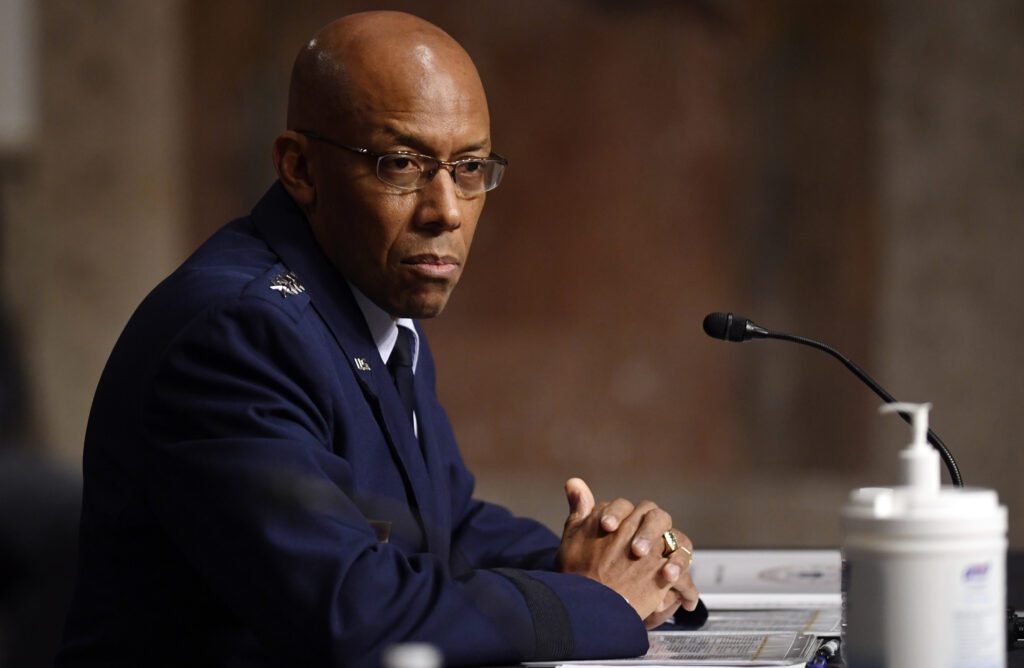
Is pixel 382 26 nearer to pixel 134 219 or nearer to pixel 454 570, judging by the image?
pixel 454 570

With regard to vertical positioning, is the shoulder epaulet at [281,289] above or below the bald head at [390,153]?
below

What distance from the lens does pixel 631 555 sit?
1562 millimetres

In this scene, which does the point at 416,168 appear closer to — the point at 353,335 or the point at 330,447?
the point at 353,335

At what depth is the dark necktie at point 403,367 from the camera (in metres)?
1.73

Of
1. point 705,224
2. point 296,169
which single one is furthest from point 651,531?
point 705,224

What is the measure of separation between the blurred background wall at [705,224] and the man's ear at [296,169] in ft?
12.3

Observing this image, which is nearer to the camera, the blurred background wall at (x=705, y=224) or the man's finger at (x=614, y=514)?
the man's finger at (x=614, y=514)

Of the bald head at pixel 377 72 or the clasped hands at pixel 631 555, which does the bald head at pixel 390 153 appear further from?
the clasped hands at pixel 631 555

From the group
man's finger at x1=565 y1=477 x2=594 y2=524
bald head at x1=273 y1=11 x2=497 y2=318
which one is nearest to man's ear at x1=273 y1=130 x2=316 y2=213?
bald head at x1=273 y1=11 x2=497 y2=318

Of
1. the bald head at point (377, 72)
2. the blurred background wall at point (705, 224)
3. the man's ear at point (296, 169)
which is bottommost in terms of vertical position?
the blurred background wall at point (705, 224)

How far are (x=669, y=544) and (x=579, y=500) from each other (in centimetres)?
12

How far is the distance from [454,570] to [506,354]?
4.00 metres

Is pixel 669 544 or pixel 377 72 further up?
pixel 377 72

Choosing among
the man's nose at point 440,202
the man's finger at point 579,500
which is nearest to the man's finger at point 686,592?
the man's finger at point 579,500
